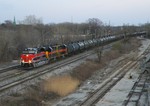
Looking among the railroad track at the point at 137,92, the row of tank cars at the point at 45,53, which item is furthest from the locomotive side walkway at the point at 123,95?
the row of tank cars at the point at 45,53

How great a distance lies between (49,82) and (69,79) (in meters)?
3.03

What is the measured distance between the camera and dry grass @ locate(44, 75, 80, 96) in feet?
89.9

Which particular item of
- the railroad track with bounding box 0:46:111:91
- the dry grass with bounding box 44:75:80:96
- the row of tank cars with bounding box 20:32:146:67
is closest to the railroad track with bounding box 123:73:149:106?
the dry grass with bounding box 44:75:80:96

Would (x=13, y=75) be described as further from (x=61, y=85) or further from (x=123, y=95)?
(x=123, y=95)

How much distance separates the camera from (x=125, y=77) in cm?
3612

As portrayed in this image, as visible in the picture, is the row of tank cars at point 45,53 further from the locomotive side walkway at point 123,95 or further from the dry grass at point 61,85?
the locomotive side walkway at point 123,95

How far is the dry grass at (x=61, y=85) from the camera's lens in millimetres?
27402

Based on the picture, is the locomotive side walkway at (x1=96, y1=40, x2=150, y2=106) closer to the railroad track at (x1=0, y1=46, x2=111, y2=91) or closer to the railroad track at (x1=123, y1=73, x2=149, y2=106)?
the railroad track at (x1=123, y1=73, x2=149, y2=106)

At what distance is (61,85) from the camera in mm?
29625

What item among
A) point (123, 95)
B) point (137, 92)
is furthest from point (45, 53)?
point (123, 95)

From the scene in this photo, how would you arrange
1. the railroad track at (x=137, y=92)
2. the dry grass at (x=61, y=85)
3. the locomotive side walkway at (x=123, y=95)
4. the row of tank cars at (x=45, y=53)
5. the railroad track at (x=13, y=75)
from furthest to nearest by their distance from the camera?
the row of tank cars at (x=45, y=53), the railroad track at (x=13, y=75), the dry grass at (x=61, y=85), the railroad track at (x=137, y=92), the locomotive side walkway at (x=123, y=95)

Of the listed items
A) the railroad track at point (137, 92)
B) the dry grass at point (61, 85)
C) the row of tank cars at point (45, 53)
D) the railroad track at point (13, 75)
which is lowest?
the railroad track at point (137, 92)

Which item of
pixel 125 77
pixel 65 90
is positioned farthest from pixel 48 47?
pixel 65 90

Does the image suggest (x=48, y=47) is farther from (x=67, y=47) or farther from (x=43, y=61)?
(x=67, y=47)
